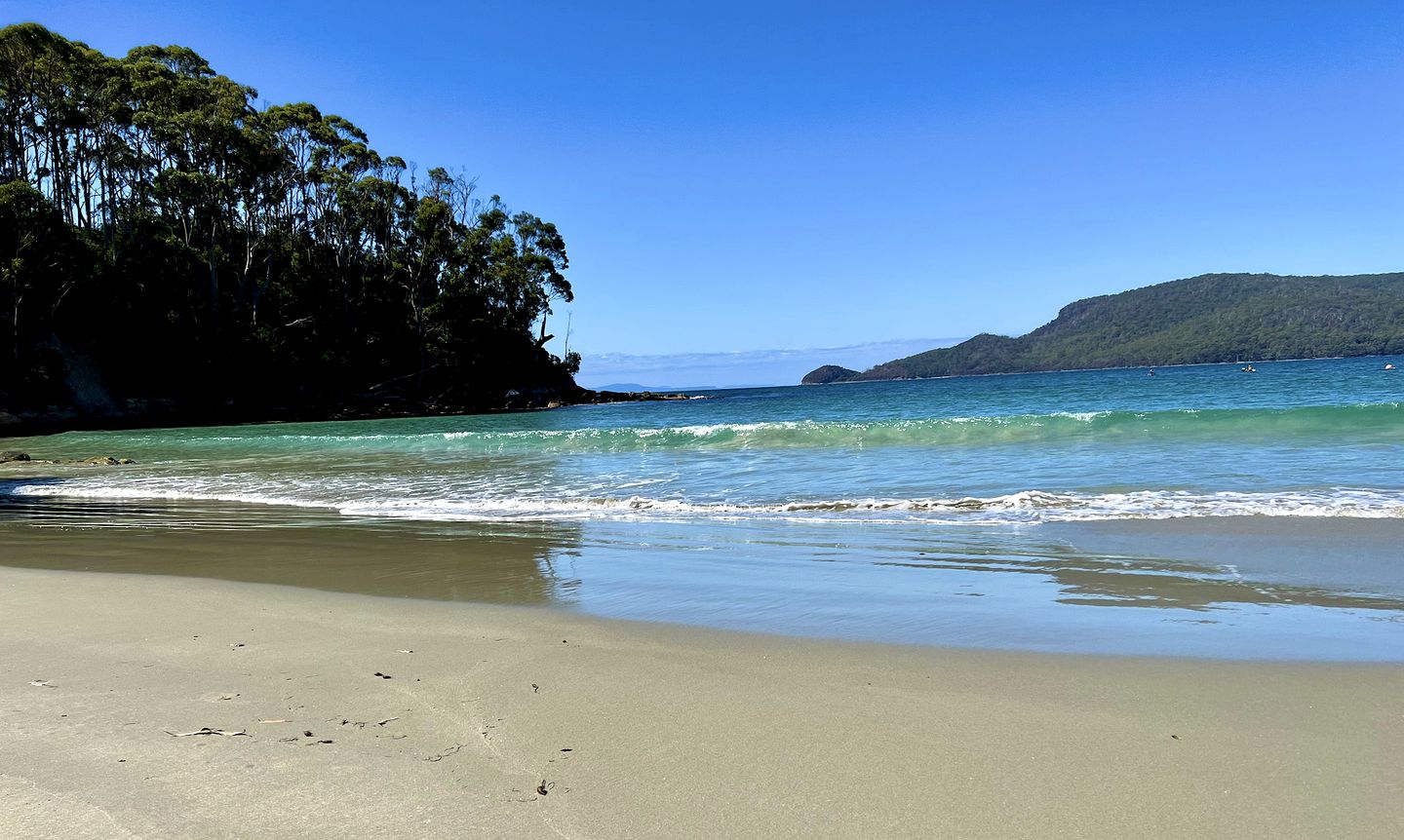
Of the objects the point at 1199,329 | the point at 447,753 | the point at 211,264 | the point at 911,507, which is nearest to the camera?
the point at 447,753

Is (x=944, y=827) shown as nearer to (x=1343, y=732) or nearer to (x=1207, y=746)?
(x=1207, y=746)

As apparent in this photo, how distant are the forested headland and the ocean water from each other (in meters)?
23.5

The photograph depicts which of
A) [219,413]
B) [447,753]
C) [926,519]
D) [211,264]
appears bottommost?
[926,519]

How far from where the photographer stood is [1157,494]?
29.1ft

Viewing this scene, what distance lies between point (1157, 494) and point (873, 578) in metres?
5.12

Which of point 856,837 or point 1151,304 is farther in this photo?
point 1151,304

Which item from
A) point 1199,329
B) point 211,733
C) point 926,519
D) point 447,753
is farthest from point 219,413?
point 1199,329

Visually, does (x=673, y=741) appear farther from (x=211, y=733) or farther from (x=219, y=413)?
(x=219, y=413)

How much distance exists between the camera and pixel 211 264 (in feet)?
136

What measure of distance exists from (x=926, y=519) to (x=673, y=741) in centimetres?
586

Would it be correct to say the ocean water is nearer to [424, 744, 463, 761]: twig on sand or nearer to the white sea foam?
the white sea foam

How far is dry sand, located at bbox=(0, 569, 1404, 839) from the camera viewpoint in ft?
7.21

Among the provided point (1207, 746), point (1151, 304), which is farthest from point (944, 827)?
point (1151, 304)

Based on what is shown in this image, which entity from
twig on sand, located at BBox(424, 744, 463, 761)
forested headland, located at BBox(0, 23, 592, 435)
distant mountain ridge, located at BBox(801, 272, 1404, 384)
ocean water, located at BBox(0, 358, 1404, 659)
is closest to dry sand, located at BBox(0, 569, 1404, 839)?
twig on sand, located at BBox(424, 744, 463, 761)
